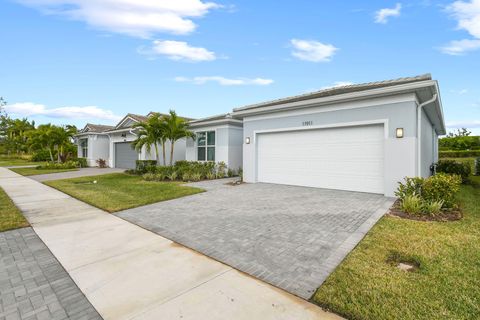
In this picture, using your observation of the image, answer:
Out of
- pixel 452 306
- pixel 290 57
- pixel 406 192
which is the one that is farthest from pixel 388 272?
pixel 290 57

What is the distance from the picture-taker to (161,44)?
46.3 ft

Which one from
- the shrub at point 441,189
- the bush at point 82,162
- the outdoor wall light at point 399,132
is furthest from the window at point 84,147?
the shrub at point 441,189

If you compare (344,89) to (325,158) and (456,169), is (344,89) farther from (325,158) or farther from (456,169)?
(456,169)

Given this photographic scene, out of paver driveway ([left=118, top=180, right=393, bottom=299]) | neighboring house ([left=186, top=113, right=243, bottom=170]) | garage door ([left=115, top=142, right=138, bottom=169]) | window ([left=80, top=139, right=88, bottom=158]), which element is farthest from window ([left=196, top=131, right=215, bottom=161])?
window ([left=80, top=139, right=88, bottom=158])

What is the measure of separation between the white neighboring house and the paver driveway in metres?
10.7

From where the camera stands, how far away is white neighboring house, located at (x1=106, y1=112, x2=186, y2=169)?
742 inches

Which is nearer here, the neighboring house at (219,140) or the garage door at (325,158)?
→ the garage door at (325,158)

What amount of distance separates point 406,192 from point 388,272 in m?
4.72

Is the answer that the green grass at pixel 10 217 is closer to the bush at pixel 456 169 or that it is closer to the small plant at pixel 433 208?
the small plant at pixel 433 208

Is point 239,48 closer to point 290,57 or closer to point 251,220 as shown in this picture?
point 290,57

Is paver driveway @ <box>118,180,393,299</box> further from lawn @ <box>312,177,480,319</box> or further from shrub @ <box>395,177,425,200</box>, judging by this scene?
shrub @ <box>395,177,425,200</box>

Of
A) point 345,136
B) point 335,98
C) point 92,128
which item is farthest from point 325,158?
point 92,128

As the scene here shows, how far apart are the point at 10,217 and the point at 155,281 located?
5.51 m

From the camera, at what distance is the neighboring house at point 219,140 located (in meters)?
14.9
